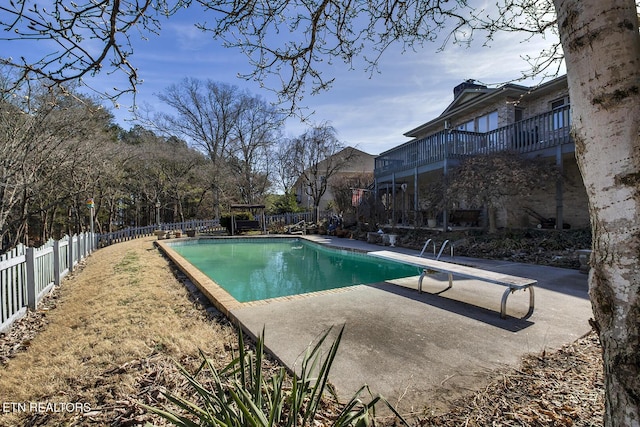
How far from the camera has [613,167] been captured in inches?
46.2

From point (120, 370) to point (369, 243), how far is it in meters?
11.5

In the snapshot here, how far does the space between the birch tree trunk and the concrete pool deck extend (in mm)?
1231

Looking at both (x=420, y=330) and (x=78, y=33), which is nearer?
(x=78, y=33)

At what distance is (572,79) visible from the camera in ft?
4.27

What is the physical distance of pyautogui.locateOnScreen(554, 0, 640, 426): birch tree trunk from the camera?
1.15 m

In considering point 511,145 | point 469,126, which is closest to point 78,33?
point 511,145

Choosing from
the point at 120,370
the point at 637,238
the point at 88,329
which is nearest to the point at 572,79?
the point at 637,238

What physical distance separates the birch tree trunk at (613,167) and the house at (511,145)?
7.58 m

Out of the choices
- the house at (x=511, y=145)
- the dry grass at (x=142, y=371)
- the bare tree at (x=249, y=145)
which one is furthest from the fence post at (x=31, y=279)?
the bare tree at (x=249, y=145)

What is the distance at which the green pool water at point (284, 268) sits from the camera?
25.1 ft

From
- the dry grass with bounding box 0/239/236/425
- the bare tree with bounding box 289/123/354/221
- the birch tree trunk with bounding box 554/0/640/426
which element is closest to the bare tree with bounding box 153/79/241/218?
the bare tree with bounding box 289/123/354/221

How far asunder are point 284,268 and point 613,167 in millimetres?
9499

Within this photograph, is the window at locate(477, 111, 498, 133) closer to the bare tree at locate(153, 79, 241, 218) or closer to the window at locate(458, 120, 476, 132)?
the window at locate(458, 120, 476, 132)

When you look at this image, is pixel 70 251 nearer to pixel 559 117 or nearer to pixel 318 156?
pixel 559 117
